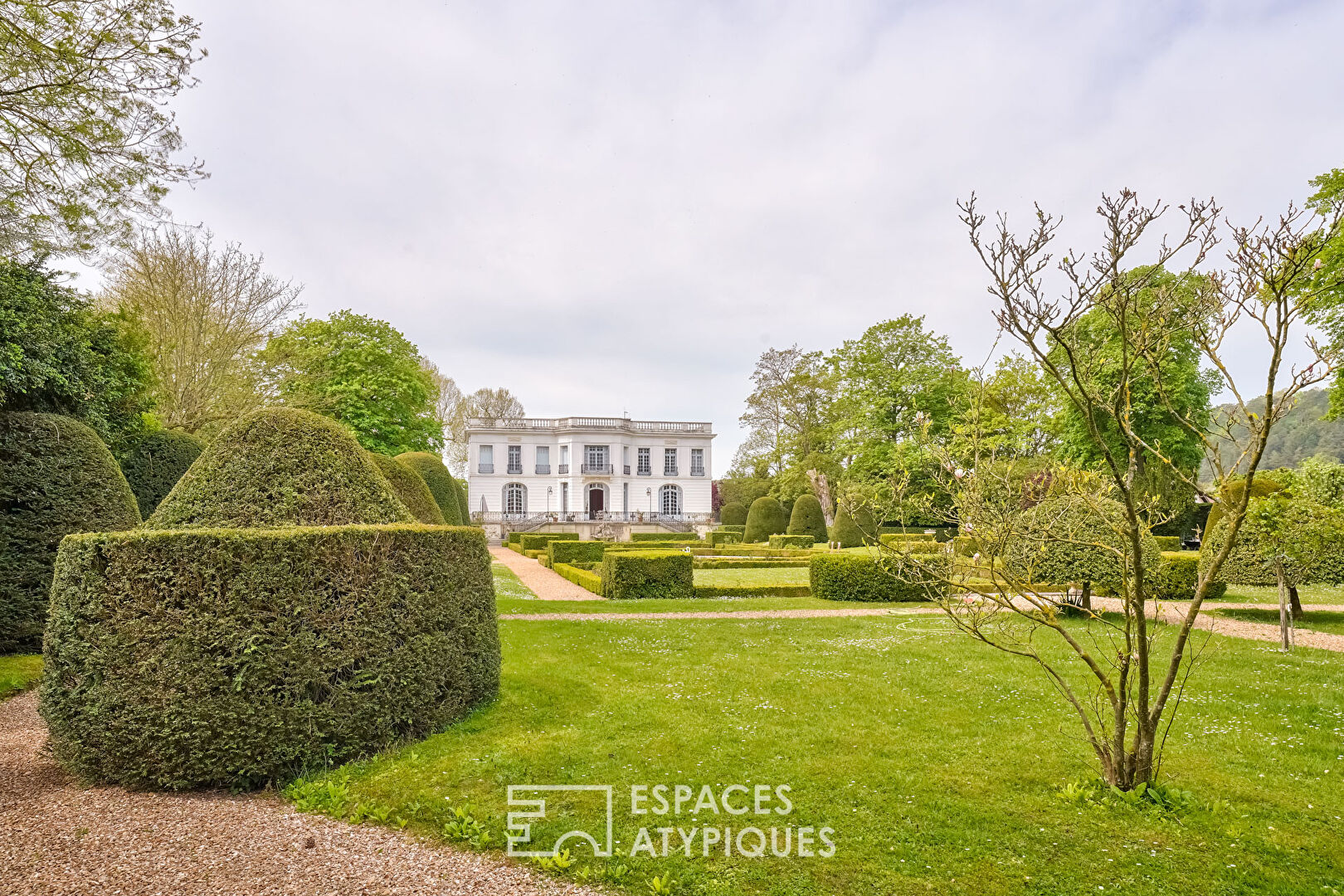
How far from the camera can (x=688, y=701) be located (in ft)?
18.7

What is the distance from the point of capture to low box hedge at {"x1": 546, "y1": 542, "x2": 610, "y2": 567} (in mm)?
20625

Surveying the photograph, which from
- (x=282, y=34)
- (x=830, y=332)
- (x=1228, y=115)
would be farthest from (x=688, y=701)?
(x=830, y=332)

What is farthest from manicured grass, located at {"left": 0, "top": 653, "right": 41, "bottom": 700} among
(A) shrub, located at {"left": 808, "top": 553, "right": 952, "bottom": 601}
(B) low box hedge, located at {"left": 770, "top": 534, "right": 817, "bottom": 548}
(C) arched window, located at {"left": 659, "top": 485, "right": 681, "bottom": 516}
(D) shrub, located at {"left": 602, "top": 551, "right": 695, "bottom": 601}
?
(C) arched window, located at {"left": 659, "top": 485, "right": 681, "bottom": 516}

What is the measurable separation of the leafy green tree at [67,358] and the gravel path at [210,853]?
21.3ft

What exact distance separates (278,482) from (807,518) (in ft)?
86.9

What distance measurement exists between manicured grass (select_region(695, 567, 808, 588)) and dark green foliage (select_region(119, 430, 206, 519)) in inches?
399

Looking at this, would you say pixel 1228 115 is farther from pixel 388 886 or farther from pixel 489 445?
pixel 489 445

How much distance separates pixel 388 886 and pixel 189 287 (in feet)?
60.8

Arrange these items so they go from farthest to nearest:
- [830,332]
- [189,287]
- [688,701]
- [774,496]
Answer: [774,496] → [830,332] → [189,287] → [688,701]

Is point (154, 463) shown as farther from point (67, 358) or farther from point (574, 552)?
point (574, 552)

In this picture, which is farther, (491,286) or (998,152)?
(491,286)

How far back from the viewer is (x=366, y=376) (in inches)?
941

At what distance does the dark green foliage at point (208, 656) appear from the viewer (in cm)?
388

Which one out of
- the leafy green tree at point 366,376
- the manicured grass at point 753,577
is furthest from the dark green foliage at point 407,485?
the leafy green tree at point 366,376
